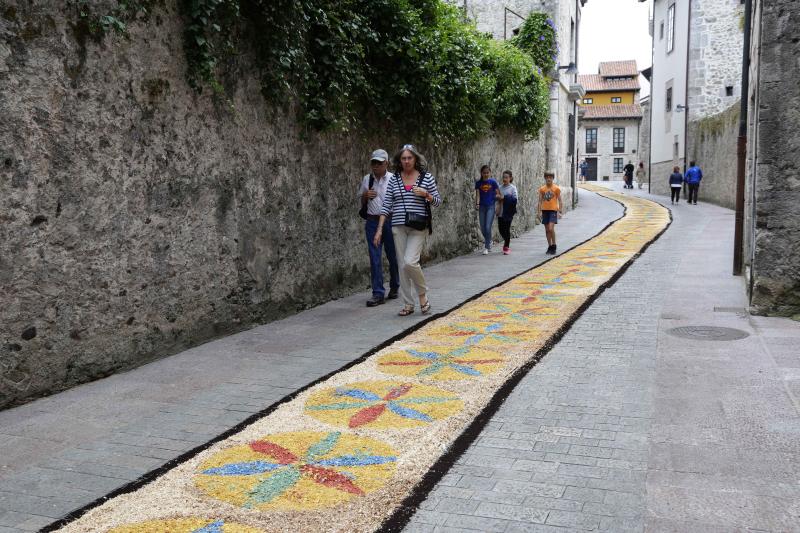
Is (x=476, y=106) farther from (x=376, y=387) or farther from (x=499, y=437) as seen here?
(x=499, y=437)

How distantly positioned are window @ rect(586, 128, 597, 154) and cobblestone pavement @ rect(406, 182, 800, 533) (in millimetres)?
63020

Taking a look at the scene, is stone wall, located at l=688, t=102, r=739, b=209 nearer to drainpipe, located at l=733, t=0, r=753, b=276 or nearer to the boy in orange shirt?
the boy in orange shirt

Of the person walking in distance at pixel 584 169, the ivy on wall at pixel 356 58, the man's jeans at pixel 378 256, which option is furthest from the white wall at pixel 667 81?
the man's jeans at pixel 378 256

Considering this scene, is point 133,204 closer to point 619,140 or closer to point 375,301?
point 375,301

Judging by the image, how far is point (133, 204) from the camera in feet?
17.5

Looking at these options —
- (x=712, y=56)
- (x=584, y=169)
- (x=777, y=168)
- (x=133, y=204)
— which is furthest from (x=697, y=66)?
(x=584, y=169)

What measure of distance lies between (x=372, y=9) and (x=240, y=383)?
5.58m

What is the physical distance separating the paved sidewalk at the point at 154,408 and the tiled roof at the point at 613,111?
6277 centimetres

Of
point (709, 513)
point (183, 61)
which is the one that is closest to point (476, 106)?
point (183, 61)

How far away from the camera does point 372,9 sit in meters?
8.74

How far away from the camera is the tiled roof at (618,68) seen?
234 ft

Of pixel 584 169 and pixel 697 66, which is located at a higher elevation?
pixel 697 66

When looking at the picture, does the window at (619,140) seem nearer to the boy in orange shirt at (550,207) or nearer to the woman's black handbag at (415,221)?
the boy in orange shirt at (550,207)

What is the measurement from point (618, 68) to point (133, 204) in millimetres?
74492
